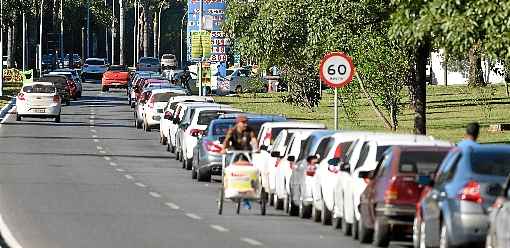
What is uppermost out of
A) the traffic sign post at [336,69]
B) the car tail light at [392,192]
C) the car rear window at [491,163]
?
the traffic sign post at [336,69]

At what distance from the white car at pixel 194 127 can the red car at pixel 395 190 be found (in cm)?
1907

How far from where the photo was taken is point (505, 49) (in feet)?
92.6

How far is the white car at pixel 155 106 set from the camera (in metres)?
61.7

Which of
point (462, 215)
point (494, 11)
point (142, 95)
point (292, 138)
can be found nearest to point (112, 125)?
point (142, 95)

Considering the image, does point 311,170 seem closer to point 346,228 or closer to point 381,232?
point 346,228

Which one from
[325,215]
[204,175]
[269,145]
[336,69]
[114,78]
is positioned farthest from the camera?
[114,78]

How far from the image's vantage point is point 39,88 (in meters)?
66.9

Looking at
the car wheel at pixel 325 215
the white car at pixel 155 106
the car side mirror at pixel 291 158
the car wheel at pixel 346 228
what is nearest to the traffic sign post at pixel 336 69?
the car side mirror at pixel 291 158

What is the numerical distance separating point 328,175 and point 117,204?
5593mm

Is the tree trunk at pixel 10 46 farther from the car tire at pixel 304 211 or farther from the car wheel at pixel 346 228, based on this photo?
the car wheel at pixel 346 228

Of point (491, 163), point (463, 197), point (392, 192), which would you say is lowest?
point (392, 192)

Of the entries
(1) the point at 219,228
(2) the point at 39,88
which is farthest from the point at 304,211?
(2) the point at 39,88

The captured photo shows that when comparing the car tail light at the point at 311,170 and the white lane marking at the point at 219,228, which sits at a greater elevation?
the car tail light at the point at 311,170

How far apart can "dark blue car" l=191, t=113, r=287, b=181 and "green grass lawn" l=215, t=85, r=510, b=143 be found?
10303 mm
